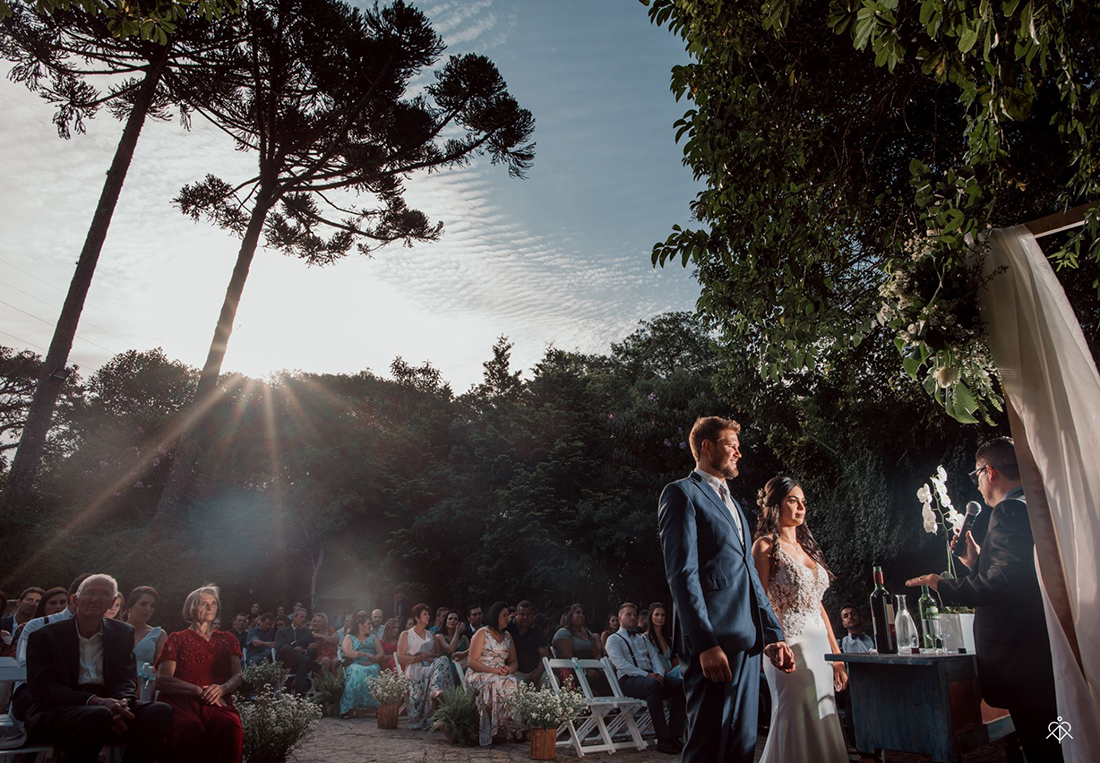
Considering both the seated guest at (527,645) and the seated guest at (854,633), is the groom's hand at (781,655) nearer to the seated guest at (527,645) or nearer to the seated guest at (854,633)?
the seated guest at (854,633)

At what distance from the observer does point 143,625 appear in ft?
21.6

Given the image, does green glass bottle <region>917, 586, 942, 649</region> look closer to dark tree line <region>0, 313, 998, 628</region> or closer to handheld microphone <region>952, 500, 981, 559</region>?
handheld microphone <region>952, 500, 981, 559</region>

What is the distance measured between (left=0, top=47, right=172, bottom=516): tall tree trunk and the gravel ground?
6.42 meters

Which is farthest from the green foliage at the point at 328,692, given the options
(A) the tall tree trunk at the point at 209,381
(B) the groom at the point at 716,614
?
(B) the groom at the point at 716,614

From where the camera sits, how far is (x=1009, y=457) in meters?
3.54

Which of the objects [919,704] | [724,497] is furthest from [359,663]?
[919,704]

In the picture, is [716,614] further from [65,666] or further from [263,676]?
[263,676]

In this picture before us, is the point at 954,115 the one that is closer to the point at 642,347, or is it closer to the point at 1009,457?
the point at 1009,457

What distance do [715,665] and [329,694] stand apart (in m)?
9.78

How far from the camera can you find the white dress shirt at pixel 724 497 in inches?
140

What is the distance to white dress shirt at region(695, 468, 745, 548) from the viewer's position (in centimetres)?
355

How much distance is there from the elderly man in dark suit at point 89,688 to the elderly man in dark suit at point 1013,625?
15.4 ft

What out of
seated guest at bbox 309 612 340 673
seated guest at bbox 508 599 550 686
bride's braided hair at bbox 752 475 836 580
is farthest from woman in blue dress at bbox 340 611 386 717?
bride's braided hair at bbox 752 475 836 580

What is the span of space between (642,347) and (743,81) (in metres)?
28.5
